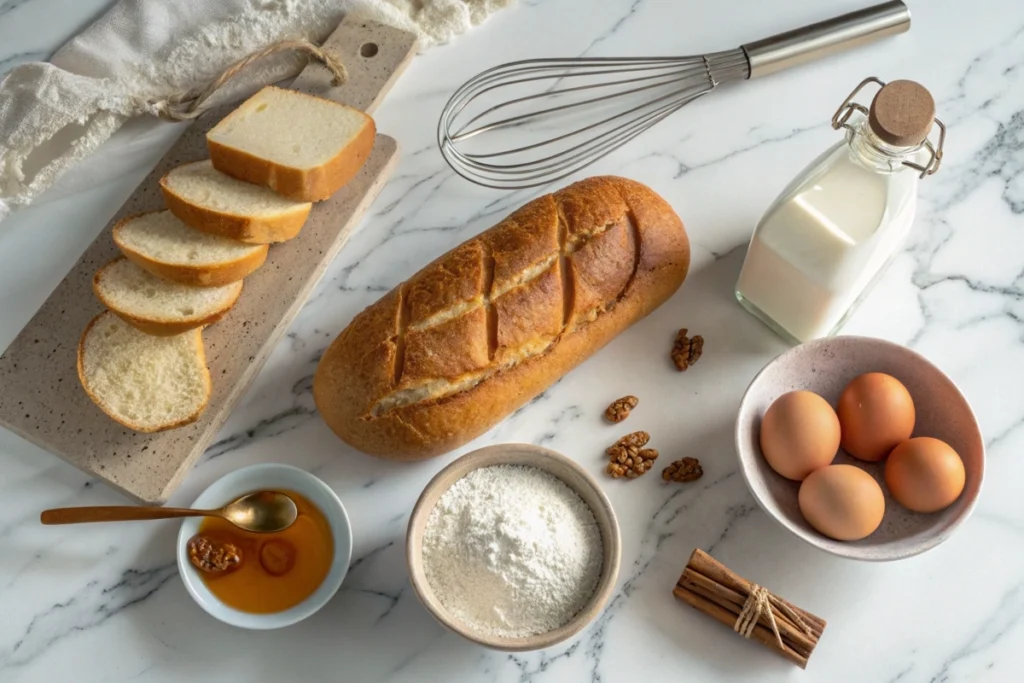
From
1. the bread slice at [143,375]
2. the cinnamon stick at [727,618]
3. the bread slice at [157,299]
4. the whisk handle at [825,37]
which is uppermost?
the whisk handle at [825,37]

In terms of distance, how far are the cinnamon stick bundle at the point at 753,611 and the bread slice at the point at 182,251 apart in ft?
2.68

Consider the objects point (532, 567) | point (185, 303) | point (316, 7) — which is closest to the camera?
point (532, 567)

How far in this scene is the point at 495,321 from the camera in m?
1.34

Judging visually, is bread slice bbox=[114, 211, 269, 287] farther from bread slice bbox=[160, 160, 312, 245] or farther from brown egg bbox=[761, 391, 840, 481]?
brown egg bbox=[761, 391, 840, 481]

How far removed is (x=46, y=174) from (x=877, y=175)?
1.33 meters

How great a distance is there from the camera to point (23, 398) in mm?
1424

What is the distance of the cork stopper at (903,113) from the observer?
1.15 metres

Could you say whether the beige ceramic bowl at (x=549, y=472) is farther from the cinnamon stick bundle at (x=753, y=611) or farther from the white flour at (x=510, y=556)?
the cinnamon stick bundle at (x=753, y=611)

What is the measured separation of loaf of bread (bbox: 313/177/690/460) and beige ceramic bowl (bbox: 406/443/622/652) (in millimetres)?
78

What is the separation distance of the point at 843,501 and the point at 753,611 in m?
0.20

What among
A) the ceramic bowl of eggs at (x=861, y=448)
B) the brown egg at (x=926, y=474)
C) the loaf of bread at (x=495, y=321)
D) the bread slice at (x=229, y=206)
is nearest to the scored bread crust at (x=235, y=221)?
the bread slice at (x=229, y=206)

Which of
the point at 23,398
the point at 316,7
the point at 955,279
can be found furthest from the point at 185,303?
the point at 955,279

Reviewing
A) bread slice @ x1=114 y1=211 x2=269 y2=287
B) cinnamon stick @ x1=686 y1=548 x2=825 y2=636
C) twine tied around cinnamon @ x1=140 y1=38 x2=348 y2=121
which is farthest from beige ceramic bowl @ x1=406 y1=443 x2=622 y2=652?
twine tied around cinnamon @ x1=140 y1=38 x2=348 y2=121

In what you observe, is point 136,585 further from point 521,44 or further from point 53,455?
point 521,44
